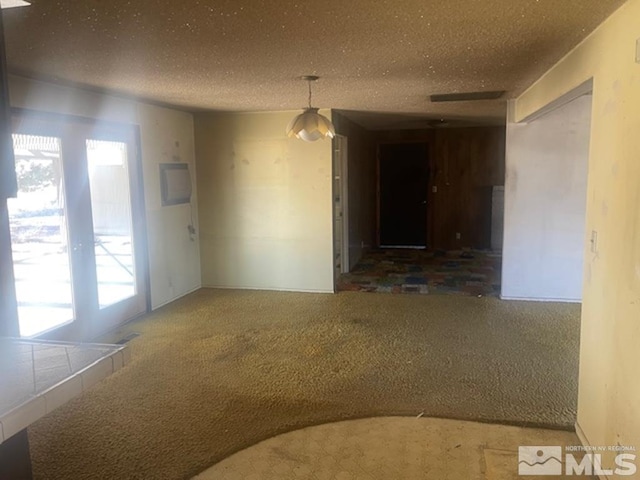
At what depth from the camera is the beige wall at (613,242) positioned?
1930 mm

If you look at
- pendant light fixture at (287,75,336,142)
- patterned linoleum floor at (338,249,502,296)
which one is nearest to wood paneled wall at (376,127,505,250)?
patterned linoleum floor at (338,249,502,296)

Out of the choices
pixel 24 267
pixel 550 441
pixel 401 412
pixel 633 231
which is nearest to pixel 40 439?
pixel 24 267

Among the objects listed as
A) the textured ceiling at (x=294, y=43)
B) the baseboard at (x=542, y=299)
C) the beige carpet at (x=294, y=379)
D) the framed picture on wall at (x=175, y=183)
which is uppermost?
the textured ceiling at (x=294, y=43)

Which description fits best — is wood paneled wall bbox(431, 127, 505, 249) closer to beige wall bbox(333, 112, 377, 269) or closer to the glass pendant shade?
beige wall bbox(333, 112, 377, 269)

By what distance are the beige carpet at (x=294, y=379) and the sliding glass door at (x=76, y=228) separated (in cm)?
44

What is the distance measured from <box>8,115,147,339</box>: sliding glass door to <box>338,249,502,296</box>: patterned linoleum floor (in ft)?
8.43

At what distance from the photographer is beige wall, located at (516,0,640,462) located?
6.33ft

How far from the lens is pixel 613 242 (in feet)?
7.03

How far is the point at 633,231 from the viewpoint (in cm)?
193

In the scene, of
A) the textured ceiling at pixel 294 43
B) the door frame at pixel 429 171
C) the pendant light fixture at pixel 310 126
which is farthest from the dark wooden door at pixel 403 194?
the pendant light fixture at pixel 310 126

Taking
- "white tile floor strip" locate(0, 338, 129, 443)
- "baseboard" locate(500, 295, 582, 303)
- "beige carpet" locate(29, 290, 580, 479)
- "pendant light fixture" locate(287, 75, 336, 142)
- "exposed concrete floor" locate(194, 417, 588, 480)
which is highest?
"pendant light fixture" locate(287, 75, 336, 142)

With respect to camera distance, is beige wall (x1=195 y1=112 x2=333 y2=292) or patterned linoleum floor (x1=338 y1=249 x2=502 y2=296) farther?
patterned linoleum floor (x1=338 y1=249 x2=502 y2=296)

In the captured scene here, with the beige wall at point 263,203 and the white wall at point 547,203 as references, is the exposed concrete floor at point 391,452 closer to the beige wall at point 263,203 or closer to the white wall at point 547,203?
the white wall at point 547,203

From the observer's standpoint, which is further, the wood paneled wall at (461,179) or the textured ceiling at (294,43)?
the wood paneled wall at (461,179)
